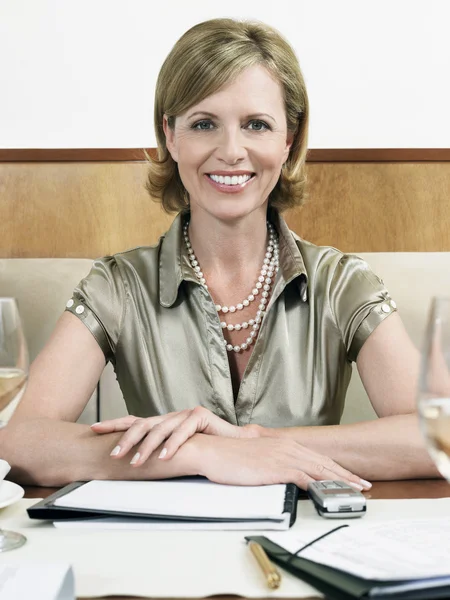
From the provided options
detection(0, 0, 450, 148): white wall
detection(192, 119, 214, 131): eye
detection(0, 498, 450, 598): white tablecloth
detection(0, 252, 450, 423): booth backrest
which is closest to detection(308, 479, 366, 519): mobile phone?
detection(0, 498, 450, 598): white tablecloth

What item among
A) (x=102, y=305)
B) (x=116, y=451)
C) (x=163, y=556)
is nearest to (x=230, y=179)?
(x=102, y=305)

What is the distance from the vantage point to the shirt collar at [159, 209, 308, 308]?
4.82ft

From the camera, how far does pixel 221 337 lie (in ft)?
4.76

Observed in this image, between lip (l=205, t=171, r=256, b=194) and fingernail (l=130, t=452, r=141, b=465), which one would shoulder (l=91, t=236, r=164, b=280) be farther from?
fingernail (l=130, t=452, r=141, b=465)

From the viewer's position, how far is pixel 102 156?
211 centimetres

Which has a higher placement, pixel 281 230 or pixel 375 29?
pixel 375 29

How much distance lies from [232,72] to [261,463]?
812 mm

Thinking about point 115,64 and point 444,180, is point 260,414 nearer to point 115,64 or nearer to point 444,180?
point 444,180

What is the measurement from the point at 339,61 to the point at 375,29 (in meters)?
0.13

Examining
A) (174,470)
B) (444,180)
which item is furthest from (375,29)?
(174,470)

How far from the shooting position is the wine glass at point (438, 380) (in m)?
0.54

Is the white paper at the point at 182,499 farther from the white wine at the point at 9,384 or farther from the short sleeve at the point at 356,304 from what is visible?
the short sleeve at the point at 356,304

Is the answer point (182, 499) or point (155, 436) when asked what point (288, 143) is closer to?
point (155, 436)

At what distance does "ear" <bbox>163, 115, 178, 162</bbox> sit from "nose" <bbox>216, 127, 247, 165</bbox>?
0.46 feet
